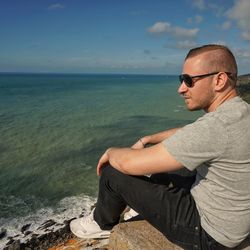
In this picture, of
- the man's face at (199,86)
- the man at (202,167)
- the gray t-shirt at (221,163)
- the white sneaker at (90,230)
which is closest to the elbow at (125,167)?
the man at (202,167)

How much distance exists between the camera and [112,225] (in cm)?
534

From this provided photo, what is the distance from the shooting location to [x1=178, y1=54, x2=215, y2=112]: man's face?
13.4ft

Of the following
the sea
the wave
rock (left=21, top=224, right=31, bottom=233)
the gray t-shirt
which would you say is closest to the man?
the gray t-shirt

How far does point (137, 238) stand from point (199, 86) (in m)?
2.46

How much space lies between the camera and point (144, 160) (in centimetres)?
398

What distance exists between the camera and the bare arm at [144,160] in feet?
12.3

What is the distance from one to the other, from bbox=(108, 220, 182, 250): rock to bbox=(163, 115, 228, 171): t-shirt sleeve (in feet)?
5.88

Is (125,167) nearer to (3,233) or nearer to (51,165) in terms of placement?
(3,233)

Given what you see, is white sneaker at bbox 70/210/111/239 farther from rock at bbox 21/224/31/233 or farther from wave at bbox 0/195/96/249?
rock at bbox 21/224/31/233

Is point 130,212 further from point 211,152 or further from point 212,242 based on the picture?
point 211,152

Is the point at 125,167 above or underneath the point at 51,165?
above

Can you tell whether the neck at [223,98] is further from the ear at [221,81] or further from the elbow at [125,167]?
the elbow at [125,167]

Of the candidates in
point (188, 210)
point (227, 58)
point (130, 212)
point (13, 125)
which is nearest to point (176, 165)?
point (188, 210)

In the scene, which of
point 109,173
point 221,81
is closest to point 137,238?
point 109,173
